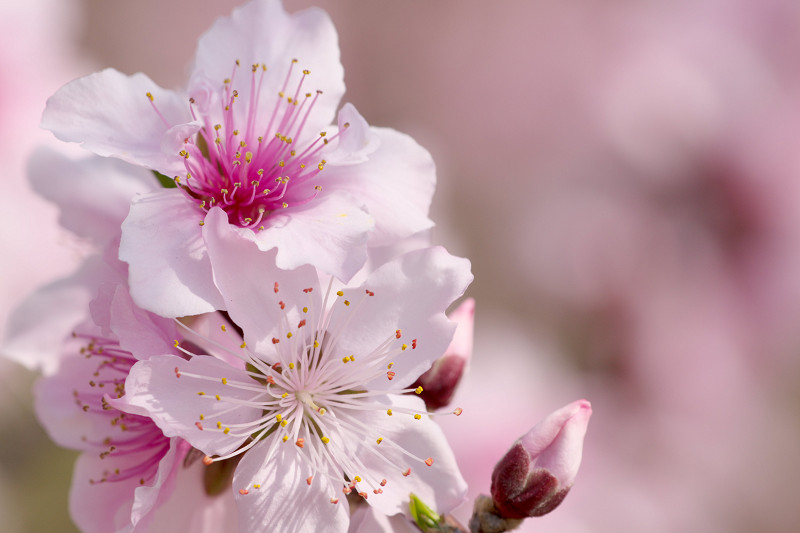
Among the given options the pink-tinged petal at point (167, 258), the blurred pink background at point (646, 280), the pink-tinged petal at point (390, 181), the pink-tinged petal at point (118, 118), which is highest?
the pink-tinged petal at point (390, 181)

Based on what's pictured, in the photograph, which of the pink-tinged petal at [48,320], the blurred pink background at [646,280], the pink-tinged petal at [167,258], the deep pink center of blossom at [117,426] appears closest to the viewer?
the pink-tinged petal at [167,258]

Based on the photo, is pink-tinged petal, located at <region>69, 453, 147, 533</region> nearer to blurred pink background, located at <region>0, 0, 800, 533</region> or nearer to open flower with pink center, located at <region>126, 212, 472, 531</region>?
open flower with pink center, located at <region>126, 212, 472, 531</region>

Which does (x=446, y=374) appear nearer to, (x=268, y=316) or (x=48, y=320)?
(x=268, y=316)

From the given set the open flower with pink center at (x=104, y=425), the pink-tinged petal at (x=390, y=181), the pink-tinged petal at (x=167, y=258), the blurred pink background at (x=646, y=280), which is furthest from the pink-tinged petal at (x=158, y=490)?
the blurred pink background at (x=646, y=280)

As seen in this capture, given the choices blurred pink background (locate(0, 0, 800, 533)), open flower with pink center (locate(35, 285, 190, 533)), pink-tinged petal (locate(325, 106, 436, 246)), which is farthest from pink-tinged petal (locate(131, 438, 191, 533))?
blurred pink background (locate(0, 0, 800, 533))

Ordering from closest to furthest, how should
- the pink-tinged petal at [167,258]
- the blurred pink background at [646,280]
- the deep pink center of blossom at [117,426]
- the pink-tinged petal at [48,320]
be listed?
1. the pink-tinged petal at [167,258]
2. the deep pink center of blossom at [117,426]
3. the pink-tinged petal at [48,320]
4. the blurred pink background at [646,280]

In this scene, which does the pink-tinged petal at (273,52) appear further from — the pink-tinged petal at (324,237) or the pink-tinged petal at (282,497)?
the pink-tinged petal at (282,497)

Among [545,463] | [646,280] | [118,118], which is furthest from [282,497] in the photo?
[646,280]

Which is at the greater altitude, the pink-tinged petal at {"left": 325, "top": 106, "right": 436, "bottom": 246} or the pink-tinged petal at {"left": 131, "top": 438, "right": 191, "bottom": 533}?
the pink-tinged petal at {"left": 325, "top": 106, "right": 436, "bottom": 246}

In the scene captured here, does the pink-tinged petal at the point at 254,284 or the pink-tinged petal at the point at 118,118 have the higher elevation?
the pink-tinged petal at the point at 118,118
